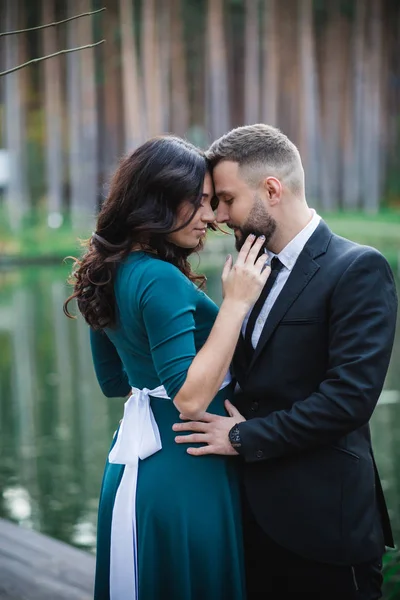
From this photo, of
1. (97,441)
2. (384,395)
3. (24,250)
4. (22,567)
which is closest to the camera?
(22,567)

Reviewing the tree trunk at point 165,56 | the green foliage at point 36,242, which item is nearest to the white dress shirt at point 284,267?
the green foliage at point 36,242

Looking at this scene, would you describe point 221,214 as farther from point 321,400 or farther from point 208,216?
point 321,400

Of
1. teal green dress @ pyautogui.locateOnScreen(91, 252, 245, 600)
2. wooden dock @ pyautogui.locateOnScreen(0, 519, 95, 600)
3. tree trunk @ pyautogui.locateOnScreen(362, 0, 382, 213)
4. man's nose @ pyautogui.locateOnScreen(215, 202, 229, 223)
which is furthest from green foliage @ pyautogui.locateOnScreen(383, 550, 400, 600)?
tree trunk @ pyautogui.locateOnScreen(362, 0, 382, 213)

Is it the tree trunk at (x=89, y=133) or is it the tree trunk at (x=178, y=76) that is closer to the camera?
the tree trunk at (x=178, y=76)

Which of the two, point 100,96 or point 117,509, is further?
point 100,96

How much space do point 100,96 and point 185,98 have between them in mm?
2080

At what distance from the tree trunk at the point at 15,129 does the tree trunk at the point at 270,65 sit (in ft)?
19.3

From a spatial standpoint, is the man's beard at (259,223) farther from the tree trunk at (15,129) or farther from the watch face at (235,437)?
the tree trunk at (15,129)

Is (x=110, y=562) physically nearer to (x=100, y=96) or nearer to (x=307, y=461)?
(x=307, y=461)

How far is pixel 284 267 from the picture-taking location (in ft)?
6.70

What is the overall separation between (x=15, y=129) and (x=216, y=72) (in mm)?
5216

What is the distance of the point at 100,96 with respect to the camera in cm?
2011

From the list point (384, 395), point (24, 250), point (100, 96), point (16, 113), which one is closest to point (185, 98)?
point (100, 96)

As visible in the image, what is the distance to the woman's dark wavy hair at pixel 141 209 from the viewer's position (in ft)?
6.36
